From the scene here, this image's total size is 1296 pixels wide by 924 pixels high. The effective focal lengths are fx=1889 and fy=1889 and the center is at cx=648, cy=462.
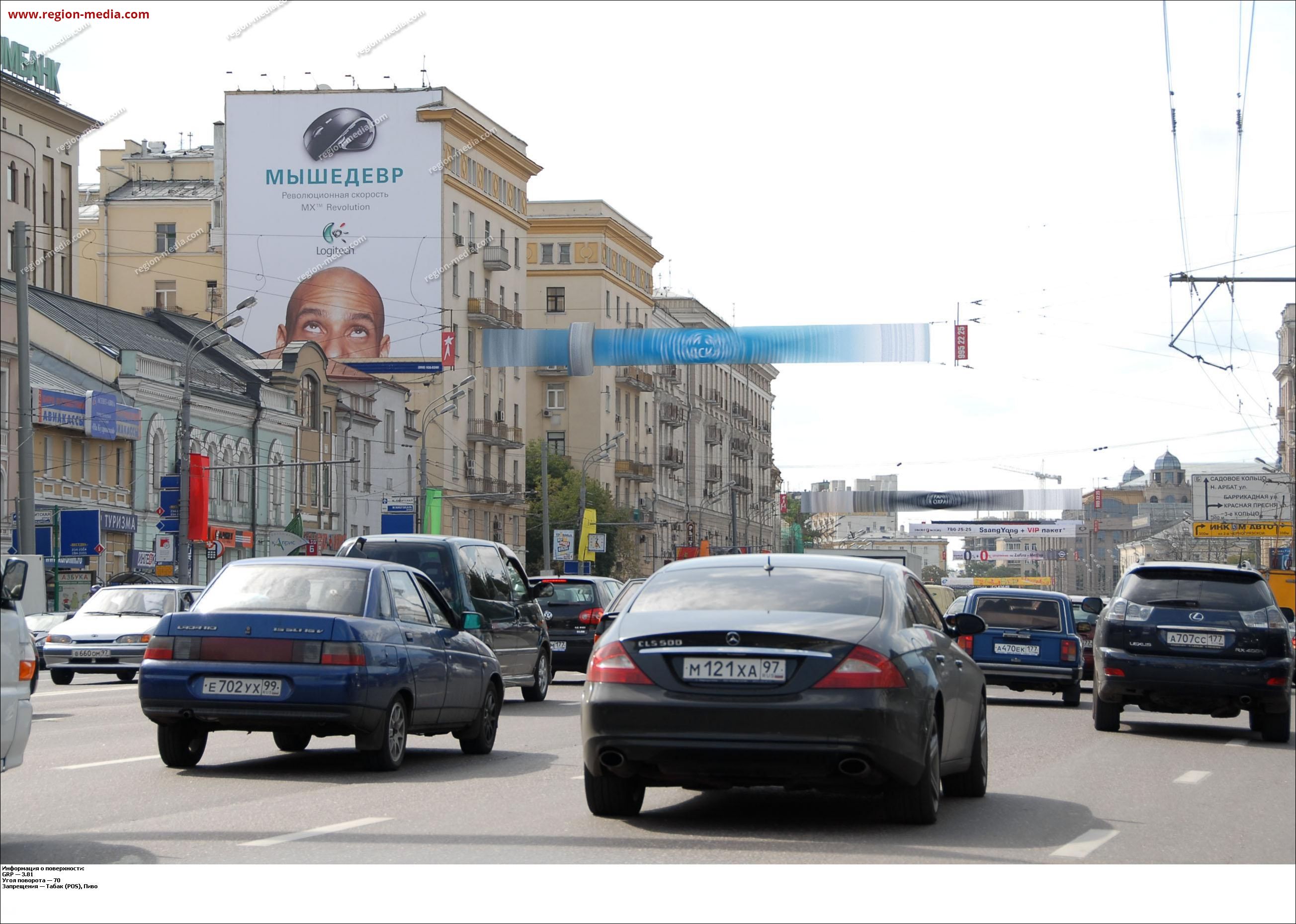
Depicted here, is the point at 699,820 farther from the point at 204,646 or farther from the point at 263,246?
the point at 263,246

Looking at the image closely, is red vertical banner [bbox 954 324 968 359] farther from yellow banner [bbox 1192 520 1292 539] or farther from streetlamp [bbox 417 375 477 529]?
yellow banner [bbox 1192 520 1292 539]

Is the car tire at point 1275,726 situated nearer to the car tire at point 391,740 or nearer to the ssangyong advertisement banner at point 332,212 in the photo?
the car tire at point 391,740

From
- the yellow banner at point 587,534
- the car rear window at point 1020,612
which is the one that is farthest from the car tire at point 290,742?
the yellow banner at point 587,534

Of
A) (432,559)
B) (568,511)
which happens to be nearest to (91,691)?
(432,559)

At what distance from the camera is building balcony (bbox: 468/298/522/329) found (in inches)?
3595

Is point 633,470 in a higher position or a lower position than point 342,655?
higher

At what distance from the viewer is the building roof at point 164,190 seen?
299 ft

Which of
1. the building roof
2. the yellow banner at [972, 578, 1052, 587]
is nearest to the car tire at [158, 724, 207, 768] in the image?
the building roof

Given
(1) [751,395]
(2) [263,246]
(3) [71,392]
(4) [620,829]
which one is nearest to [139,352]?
(3) [71,392]

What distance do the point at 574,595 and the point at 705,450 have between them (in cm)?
10719

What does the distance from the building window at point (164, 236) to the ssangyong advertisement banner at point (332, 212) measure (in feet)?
20.5

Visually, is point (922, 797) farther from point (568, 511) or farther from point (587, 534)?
point (568, 511)

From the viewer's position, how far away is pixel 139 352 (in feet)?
195

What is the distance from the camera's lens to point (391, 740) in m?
13.4
